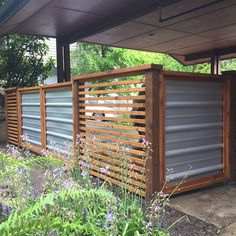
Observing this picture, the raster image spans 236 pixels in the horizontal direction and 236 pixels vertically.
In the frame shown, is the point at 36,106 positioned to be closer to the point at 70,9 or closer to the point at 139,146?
the point at 70,9

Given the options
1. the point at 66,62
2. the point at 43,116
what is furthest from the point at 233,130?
the point at 66,62

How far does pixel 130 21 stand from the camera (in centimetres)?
471

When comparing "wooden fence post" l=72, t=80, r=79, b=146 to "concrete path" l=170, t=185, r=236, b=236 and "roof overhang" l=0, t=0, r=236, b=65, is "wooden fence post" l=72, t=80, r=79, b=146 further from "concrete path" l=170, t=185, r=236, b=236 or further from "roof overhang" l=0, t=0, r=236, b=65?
"concrete path" l=170, t=185, r=236, b=236

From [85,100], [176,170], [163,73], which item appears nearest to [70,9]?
[85,100]

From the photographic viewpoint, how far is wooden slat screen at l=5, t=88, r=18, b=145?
289 inches

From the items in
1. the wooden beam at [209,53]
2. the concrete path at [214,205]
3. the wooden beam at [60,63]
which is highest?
the wooden beam at [209,53]

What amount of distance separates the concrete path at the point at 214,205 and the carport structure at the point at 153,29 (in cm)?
14

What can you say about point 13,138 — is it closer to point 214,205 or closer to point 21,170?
point 21,170

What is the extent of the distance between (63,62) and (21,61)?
247cm

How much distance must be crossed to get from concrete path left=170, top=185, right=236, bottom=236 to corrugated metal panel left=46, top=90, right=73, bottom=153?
2.17m

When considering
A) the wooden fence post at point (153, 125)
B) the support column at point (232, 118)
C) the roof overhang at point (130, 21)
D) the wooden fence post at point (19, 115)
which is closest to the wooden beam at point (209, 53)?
the roof overhang at point (130, 21)

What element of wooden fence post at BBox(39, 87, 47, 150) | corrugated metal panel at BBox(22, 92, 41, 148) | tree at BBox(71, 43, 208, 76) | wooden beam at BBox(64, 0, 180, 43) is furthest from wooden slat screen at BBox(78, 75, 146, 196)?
tree at BBox(71, 43, 208, 76)

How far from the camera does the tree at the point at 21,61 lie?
823 centimetres

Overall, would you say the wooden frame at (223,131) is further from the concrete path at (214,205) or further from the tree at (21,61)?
the tree at (21,61)
